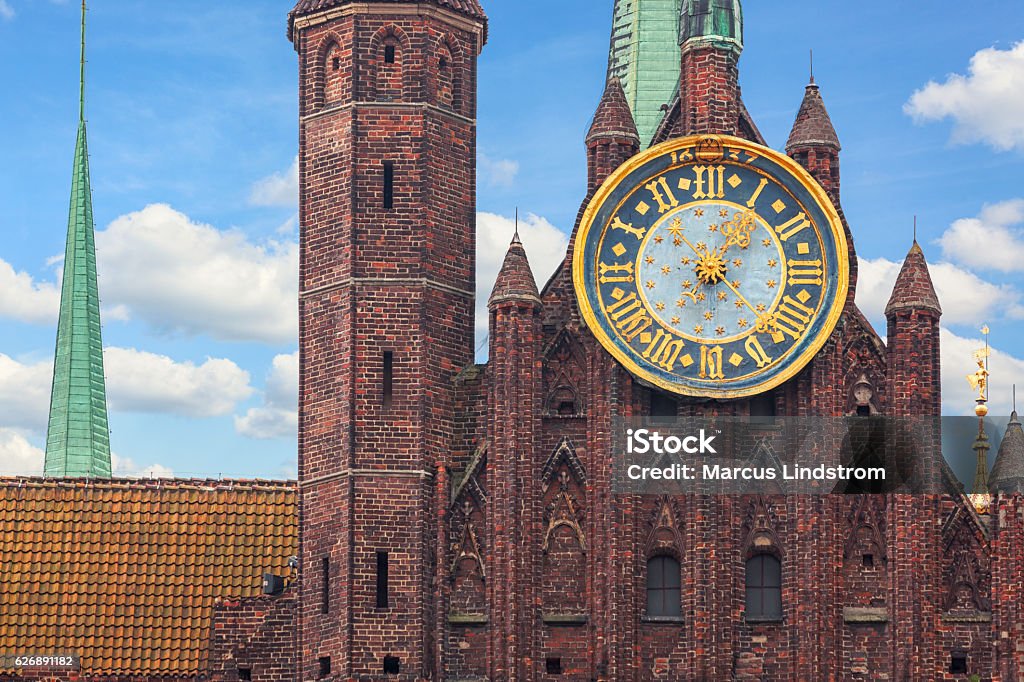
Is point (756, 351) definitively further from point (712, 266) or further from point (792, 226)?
point (792, 226)

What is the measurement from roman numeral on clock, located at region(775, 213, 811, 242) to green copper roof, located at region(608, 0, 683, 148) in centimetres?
820

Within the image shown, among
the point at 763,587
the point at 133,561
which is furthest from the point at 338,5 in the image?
the point at 763,587

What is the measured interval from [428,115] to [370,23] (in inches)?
85.7

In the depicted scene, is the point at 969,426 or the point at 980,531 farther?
the point at 969,426

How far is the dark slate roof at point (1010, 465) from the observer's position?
56.3 metres

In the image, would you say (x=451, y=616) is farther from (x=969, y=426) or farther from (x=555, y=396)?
(x=969, y=426)

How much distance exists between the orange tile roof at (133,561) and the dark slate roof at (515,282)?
7436mm

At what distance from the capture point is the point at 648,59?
2495 inches

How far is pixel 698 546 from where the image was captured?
5391 centimetres

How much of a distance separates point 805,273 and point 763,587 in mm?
6034

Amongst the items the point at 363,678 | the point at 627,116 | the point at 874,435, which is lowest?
the point at 363,678

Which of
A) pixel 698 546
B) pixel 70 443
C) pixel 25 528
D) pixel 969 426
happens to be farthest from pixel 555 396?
pixel 70 443

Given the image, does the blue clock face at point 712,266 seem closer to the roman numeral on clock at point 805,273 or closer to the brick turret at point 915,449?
the roman numeral on clock at point 805,273

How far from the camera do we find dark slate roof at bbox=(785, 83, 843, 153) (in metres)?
55.7
